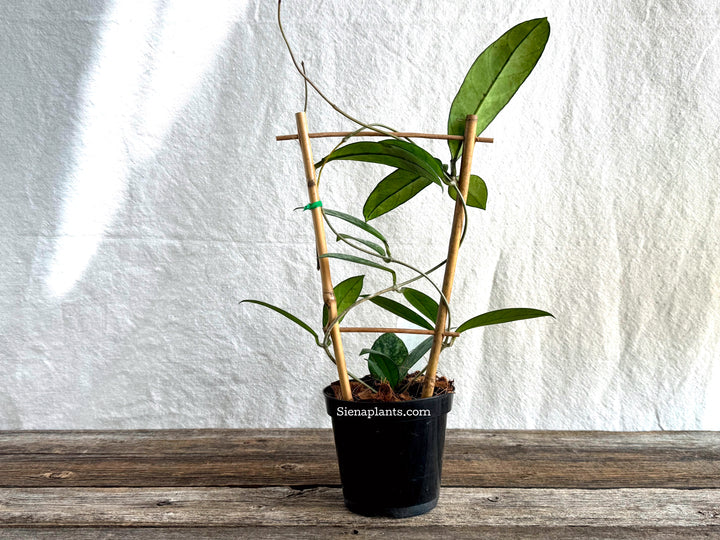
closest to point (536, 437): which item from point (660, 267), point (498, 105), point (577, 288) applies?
point (577, 288)

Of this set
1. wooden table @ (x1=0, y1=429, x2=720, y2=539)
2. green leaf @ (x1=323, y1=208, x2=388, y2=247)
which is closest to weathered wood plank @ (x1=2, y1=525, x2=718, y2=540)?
wooden table @ (x1=0, y1=429, x2=720, y2=539)

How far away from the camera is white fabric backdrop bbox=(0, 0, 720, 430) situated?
1.21 m

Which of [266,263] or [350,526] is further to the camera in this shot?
[266,263]

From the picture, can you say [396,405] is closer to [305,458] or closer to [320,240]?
[320,240]

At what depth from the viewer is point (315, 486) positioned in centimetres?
92

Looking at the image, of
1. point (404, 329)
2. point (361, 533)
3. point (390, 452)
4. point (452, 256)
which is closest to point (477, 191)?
point (452, 256)

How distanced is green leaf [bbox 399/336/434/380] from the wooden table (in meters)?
0.18

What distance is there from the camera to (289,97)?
4.00 ft

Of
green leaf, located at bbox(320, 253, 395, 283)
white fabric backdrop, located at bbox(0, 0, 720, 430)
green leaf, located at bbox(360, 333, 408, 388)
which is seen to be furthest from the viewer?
white fabric backdrop, located at bbox(0, 0, 720, 430)

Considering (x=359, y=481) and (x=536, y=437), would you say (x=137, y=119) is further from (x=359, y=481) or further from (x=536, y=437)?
(x=536, y=437)

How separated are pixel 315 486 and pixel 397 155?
0.49m

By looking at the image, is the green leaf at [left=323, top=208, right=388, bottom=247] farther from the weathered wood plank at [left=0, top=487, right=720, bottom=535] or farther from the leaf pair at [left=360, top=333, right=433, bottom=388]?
the weathered wood plank at [left=0, top=487, right=720, bottom=535]

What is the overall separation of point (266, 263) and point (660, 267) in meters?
0.77

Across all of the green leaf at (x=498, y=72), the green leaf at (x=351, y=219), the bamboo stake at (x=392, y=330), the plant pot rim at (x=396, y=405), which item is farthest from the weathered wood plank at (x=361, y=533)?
the green leaf at (x=498, y=72)
